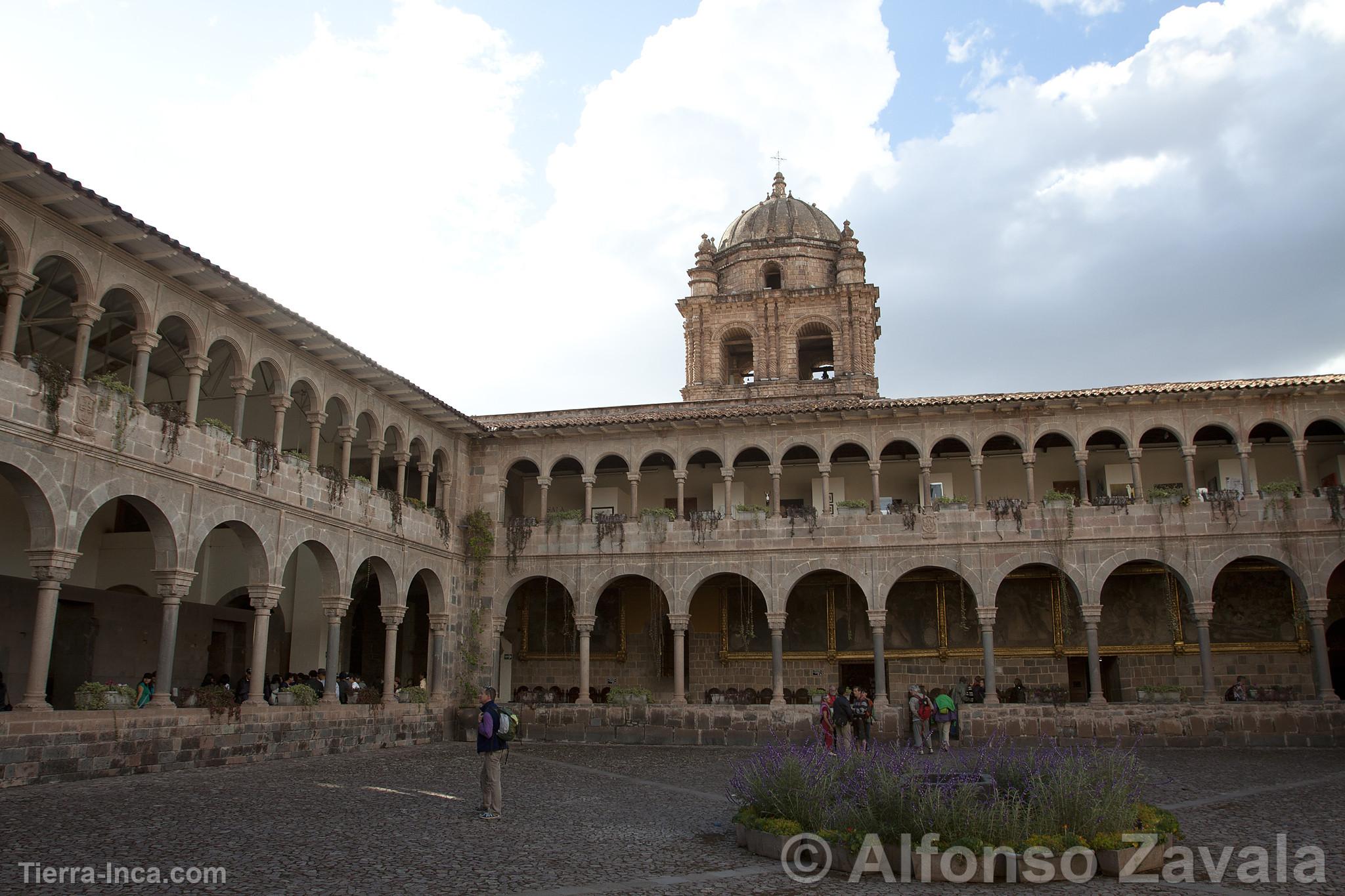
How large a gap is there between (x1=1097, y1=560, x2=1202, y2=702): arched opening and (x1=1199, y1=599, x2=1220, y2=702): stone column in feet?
5.58

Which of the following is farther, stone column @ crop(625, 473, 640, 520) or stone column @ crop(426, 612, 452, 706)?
stone column @ crop(625, 473, 640, 520)

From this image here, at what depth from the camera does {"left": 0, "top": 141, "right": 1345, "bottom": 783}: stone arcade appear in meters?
21.1

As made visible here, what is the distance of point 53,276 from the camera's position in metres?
19.3

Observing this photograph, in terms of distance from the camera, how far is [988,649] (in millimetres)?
25234

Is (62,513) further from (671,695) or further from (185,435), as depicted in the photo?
(671,695)

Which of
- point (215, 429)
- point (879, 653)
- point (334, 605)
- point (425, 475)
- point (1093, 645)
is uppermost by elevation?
point (425, 475)

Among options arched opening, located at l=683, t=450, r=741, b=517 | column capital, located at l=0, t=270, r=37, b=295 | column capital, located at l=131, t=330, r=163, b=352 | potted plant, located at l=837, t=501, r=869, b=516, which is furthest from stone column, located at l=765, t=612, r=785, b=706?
column capital, located at l=0, t=270, r=37, b=295

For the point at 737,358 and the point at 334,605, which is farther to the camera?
the point at 737,358

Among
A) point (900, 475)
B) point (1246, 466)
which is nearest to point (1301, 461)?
point (1246, 466)

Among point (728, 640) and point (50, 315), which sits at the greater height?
point (50, 315)

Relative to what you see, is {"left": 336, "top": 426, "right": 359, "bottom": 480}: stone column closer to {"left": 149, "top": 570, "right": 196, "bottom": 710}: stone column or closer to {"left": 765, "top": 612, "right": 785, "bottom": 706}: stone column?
{"left": 149, "top": 570, "right": 196, "bottom": 710}: stone column

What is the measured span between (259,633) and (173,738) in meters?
2.96

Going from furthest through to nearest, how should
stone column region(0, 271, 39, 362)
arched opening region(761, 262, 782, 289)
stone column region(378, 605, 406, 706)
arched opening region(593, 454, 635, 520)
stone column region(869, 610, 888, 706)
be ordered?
arched opening region(761, 262, 782, 289) → arched opening region(593, 454, 635, 520) → stone column region(869, 610, 888, 706) → stone column region(378, 605, 406, 706) → stone column region(0, 271, 39, 362)

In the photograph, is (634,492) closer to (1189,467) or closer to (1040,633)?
(1040,633)
